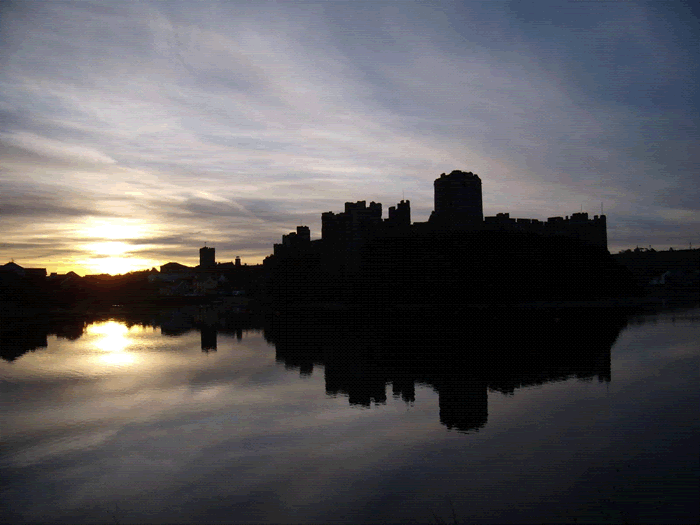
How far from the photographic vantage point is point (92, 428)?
26375 millimetres

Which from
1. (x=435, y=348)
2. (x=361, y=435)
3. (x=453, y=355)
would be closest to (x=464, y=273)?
(x=435, y=348)

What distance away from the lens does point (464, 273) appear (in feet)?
357

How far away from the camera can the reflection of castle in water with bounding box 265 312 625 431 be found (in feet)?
107

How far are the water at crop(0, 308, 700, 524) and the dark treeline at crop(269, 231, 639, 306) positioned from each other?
2150 inches

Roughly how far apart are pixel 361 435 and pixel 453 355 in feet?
76.8

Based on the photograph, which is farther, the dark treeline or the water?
the dark treeline

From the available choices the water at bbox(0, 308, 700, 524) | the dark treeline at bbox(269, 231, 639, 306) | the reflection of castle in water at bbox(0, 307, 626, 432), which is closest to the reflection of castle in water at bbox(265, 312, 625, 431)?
the reflection of castle in water at bbox(0, 307, 626, 432)

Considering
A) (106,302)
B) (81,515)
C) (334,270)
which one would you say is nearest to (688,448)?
(81,515)

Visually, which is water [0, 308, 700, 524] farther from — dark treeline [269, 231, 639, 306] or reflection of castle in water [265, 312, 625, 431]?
dark treeline [269, 231, 639, 306]

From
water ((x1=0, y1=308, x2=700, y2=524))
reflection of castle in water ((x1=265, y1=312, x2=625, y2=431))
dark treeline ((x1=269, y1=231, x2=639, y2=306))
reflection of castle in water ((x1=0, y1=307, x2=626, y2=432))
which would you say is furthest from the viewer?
dark treeline ((x1=269, y1=231, x2=639, y2=306))

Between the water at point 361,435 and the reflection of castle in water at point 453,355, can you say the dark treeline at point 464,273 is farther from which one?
the water at point 361,435

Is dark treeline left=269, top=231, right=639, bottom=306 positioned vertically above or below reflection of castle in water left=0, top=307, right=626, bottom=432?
above

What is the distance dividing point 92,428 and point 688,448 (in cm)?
2613

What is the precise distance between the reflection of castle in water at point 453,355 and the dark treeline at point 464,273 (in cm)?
2904
